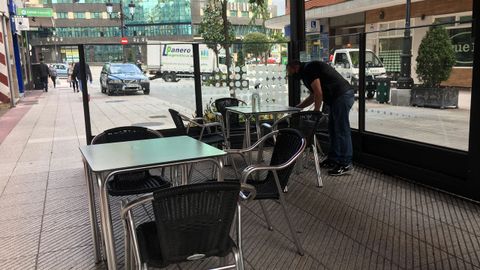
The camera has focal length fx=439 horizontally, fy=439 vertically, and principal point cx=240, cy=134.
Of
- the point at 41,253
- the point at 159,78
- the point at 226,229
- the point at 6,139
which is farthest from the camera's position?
the point at 6,139

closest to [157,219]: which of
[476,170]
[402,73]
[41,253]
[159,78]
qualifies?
[41,253]

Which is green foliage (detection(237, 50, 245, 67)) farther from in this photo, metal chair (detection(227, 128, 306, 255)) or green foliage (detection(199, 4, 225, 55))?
metal chair (detection(227, 128, 306, 255))

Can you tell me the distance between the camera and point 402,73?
17.7 feet

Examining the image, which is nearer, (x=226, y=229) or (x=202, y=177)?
(x=226, y=229)

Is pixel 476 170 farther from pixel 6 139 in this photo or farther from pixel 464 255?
pixel 6 139

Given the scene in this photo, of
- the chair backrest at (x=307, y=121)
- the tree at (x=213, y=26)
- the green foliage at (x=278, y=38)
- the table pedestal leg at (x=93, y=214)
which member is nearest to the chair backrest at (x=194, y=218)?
the table pedestal leg at (x=93, y=214)

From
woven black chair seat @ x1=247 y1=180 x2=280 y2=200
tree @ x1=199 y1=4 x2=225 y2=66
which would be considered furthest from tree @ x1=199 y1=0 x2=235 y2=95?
woven black chair seat @ x1=247 y1=180 x2=280 y2=200

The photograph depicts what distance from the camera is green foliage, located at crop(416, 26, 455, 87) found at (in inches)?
184

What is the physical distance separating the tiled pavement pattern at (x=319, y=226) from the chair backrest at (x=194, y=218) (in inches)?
41.4

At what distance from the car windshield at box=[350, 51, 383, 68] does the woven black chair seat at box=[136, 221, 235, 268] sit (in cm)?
408

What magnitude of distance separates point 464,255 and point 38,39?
156 ft

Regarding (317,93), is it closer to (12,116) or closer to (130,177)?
(130,177)

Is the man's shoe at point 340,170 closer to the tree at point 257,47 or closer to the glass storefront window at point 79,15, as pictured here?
the tree at point 257,47

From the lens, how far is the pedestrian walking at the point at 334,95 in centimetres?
514
